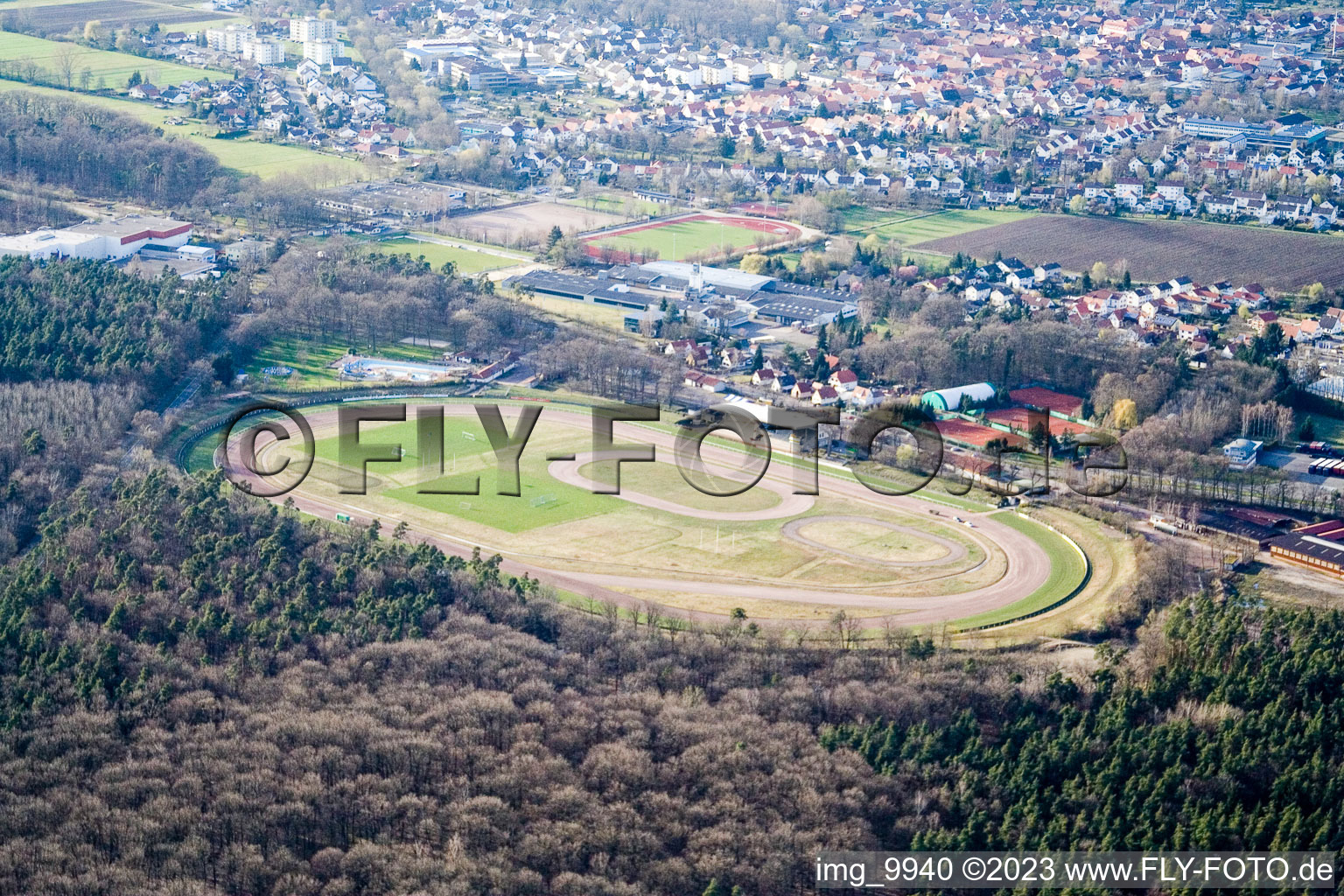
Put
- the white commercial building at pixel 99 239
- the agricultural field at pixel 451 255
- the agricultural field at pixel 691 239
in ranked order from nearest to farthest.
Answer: the white commercial building at pixel 99 239 < the agricultural field at pixel 451 255 < the agricultural field at pixel 691 239

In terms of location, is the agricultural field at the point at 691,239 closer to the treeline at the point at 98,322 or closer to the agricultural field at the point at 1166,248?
the agricultural field at the point at 1166,248

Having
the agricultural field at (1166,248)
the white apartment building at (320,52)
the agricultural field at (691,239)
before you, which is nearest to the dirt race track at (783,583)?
the agricultural field at (691,239)

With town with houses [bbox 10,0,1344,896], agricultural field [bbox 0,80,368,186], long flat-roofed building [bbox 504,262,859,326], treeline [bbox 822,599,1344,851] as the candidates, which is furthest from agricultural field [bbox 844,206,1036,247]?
treeline [bbox 822,599,1344,851]

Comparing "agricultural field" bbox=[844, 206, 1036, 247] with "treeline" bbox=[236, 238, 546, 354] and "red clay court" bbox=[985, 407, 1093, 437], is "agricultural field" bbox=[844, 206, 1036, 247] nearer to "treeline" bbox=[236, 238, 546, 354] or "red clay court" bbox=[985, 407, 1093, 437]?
"treeline" bbox=[236, 238, 546, 354]

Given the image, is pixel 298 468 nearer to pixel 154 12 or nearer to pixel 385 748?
pixel 385 748

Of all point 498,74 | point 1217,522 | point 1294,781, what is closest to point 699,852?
point 1294,781
